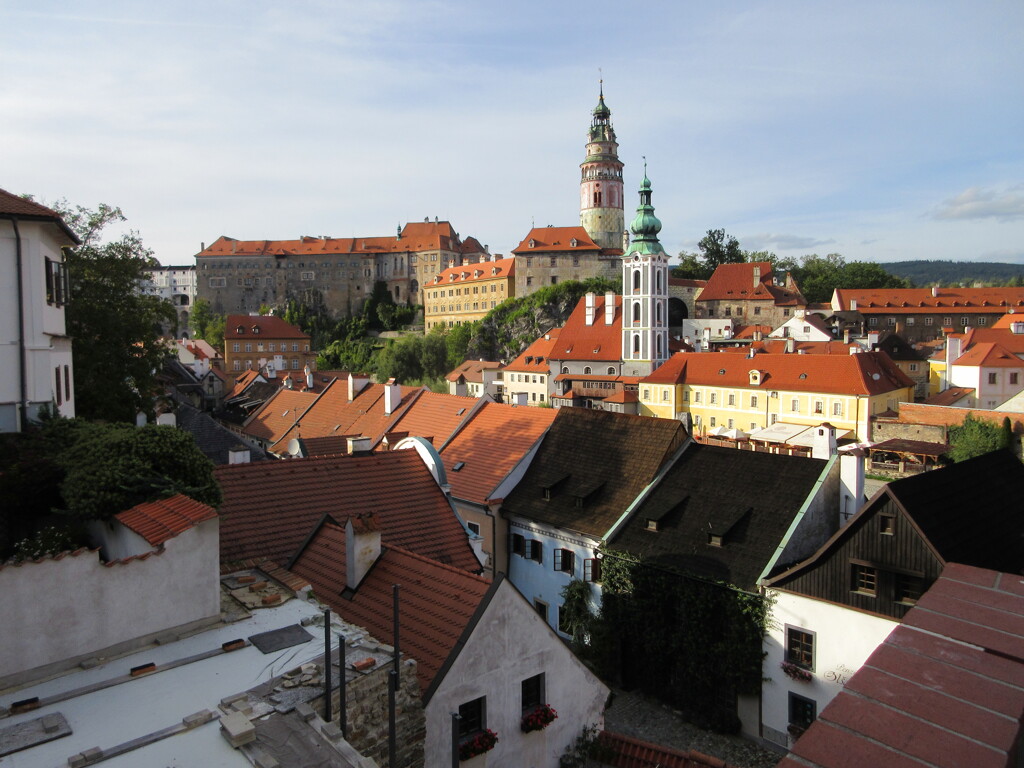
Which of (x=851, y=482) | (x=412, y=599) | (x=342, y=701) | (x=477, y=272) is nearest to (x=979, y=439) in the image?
(x=851, y=482)

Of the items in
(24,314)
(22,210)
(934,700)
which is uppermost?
(22,210)

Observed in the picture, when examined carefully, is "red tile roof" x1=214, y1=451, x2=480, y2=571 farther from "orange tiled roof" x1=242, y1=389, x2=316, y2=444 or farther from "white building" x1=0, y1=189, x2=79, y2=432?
"orange tiled roof" x1=242, y1=389, x2=316, y2=444

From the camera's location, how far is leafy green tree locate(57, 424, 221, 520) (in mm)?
9125

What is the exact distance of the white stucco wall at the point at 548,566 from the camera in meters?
18.7

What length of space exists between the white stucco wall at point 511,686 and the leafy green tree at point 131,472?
4272 millimetres

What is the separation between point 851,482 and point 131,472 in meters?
14.3

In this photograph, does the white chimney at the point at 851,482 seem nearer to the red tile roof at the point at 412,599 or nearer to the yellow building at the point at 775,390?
the red tile roof at the point at 412,599

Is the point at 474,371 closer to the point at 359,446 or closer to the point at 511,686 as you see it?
the point at 359,446

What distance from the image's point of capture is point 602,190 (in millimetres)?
106062

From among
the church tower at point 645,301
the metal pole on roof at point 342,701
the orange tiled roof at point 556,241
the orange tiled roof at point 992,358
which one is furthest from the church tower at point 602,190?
the metal pole on roof at point 342,701

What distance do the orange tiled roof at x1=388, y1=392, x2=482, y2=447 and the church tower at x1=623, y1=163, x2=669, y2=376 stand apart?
134 feet

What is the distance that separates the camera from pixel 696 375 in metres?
55.3

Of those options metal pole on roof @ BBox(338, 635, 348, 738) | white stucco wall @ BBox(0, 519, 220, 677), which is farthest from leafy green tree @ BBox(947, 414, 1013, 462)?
white stucco wall @ BBox(0, 519, 220, 677)

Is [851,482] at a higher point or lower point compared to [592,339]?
lower
